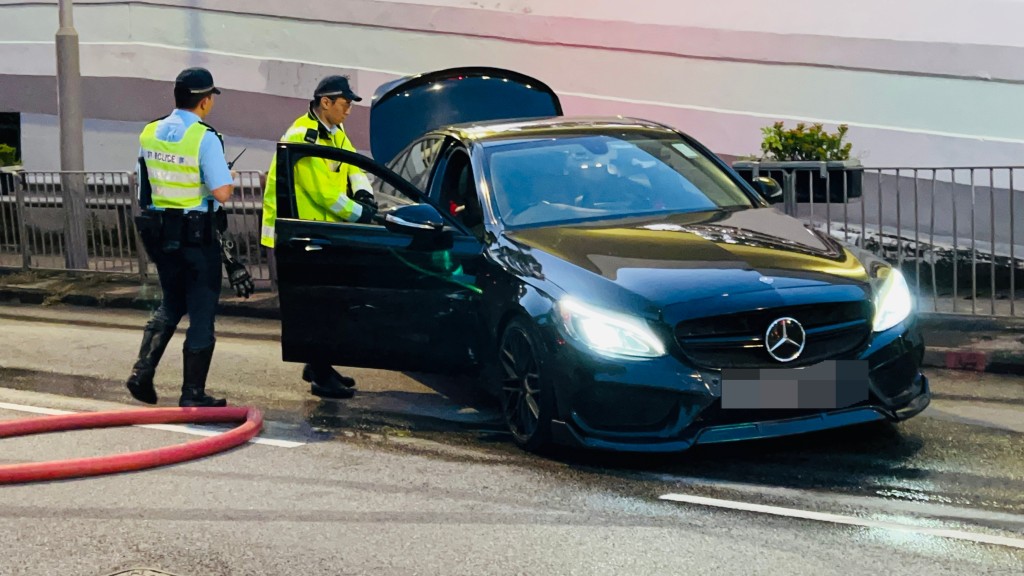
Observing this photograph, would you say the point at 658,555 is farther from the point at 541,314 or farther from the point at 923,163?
the point at 923,163

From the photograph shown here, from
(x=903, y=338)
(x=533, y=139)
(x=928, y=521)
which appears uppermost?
(x=533, y=139)

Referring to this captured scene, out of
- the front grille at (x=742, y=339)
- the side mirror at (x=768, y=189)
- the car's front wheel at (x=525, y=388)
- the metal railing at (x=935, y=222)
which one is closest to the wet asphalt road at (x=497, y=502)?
the car's front wheel at (x=525, y=388)

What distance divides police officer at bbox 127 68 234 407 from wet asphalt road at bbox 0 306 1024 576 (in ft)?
2.05

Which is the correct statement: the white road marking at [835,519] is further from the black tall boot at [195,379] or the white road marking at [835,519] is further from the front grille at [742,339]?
the black tall boot at [195,379]

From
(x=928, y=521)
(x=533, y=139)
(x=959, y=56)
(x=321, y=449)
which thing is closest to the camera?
(x=928, y=521)

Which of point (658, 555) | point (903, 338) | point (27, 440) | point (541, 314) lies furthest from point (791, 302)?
point (27, 440)

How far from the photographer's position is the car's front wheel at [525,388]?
646 centimetres

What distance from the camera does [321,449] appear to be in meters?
6.99

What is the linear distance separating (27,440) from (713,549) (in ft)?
12.2

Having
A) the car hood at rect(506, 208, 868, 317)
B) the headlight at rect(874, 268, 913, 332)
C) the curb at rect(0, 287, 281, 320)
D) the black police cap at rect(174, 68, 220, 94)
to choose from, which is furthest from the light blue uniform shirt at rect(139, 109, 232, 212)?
the curb at rect(0, 287, 281, 320)

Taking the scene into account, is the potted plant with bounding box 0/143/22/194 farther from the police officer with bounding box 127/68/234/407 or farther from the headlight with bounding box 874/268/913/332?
the headlight with bounding box 874/268/913/332

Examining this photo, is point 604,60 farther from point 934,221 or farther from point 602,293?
point 602,293

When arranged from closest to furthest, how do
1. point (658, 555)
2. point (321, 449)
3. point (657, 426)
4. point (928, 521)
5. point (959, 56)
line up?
point (658, 555) → point (928, 521) → point (657, 426) → point (321, 449) → point (959, 56)

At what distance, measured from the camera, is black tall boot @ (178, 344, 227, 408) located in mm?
7898
